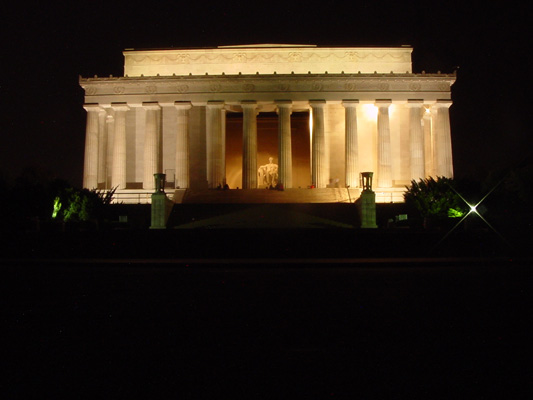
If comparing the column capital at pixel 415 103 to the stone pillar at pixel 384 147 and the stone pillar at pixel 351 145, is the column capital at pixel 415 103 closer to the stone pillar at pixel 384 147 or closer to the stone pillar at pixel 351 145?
the stone pillar at pixel 384 147

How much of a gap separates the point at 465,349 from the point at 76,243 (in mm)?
24036

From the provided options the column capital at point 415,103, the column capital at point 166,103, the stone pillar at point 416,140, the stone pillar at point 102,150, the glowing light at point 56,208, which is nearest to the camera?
the glowing light at point 56,208

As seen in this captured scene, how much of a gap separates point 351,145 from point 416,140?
6.92m

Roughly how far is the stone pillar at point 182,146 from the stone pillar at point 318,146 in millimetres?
13176

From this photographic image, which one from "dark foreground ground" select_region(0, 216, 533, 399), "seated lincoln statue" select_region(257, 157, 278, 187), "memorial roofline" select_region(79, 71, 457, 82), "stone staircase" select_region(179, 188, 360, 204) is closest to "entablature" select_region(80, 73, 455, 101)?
"memorial roofline" select_region(79, 71, 457, 82)

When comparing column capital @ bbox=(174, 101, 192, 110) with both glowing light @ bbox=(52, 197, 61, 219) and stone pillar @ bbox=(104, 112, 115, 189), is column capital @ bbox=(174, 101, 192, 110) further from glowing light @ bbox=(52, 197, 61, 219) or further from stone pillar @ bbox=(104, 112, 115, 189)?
glowing light @ bbox=(52, 197, 61, 219)

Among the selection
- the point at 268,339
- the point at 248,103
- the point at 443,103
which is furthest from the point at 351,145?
the point at 268,339

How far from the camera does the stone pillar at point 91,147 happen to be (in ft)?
193

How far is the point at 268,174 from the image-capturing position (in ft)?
205

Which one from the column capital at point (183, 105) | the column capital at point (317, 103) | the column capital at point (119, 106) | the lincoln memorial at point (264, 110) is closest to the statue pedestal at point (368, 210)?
the lincoln memorial at point (264, 110)

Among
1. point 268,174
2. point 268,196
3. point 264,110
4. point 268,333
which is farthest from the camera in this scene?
point 264,110

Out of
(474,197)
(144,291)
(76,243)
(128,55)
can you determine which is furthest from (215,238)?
(128,55)

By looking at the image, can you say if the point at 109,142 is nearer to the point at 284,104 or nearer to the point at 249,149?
the point at 249,149

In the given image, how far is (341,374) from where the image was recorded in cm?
643
